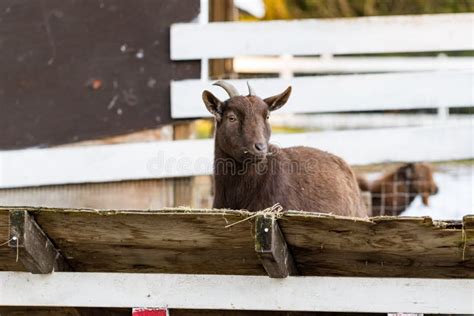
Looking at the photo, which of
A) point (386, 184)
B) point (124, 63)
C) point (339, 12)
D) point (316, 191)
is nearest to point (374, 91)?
point (316, 191)

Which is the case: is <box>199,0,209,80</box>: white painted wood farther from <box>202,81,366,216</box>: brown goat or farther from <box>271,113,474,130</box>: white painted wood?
<box>271,113,474,130</box>: white painted wood

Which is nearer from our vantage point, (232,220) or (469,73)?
(232,220)

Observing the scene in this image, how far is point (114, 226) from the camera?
18.6ft

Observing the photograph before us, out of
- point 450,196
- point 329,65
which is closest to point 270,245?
point 450,196

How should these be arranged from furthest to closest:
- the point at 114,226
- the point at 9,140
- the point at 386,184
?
the point at 386,184, the point at 9,140, the point at 114,226

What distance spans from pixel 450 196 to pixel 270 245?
917 centimetres

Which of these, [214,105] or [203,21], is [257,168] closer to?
[214,105]

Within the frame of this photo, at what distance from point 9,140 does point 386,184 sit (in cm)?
627

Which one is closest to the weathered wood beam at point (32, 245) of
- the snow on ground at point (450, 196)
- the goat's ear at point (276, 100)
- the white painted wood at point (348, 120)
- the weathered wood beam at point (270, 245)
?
the weathered wood beam at point (270, 245)

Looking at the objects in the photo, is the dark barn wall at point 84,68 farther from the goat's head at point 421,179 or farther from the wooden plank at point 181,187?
the goat's head at point 421,179

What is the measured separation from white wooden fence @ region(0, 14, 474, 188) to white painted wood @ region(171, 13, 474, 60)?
1 centimetres

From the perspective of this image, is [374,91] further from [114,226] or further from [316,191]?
[114,226]

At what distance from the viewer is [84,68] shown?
1009 cm

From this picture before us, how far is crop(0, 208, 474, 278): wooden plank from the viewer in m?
5.38
